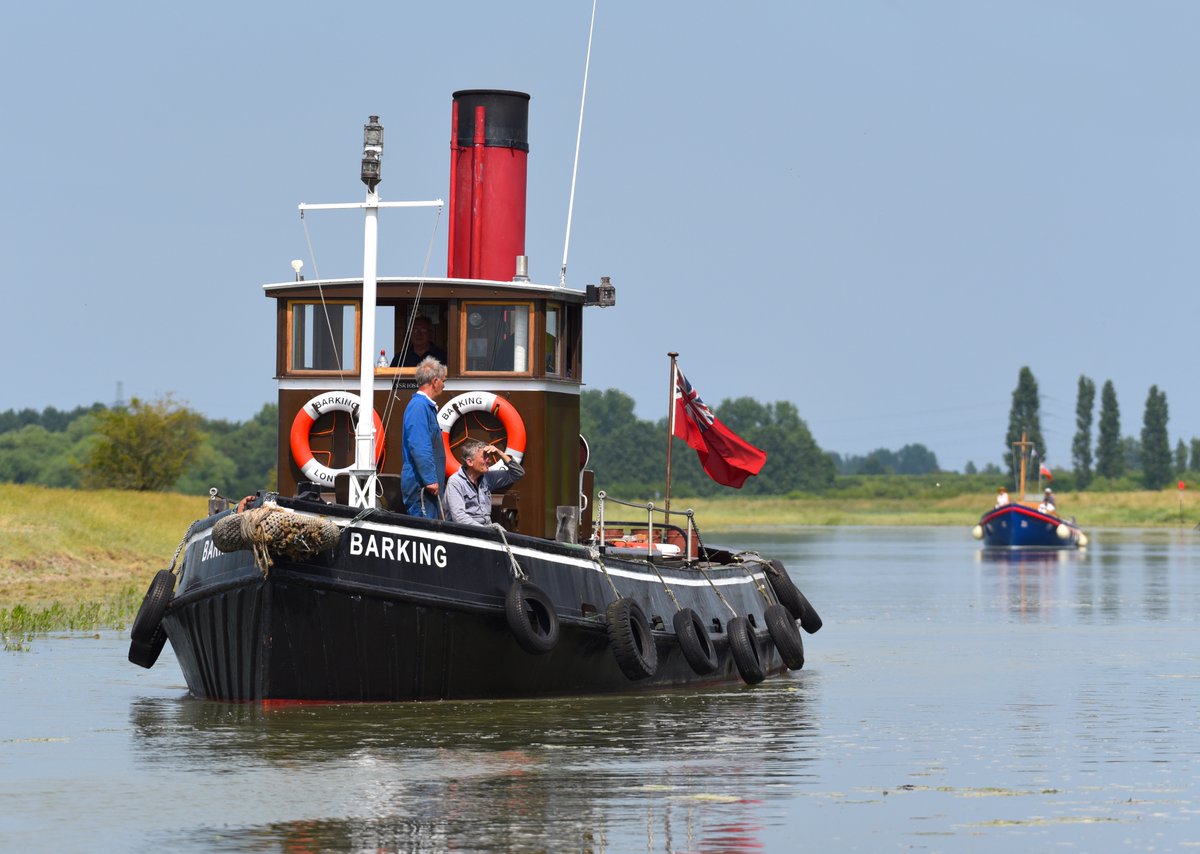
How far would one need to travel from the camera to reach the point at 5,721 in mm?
15711

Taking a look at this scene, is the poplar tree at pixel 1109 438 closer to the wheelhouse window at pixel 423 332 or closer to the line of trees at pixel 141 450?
the line of trees at pixel 141 450

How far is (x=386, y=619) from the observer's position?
15.4m

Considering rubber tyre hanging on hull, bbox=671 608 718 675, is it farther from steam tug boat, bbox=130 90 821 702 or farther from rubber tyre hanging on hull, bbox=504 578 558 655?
rubber tyre hanging on hull, bbox=504 578 558 655

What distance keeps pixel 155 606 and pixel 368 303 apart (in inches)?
128

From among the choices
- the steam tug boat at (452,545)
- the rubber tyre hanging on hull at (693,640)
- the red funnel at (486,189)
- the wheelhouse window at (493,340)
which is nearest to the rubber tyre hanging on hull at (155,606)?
the steam tug boat at (452,545)

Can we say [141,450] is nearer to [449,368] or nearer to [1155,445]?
[449,368]

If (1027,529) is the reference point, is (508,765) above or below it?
below

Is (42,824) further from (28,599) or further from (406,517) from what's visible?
(28,599)

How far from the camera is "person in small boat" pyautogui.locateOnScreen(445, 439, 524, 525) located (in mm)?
16156

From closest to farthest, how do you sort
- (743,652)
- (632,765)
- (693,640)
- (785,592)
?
(632,765)
(693,640)
(743,652)
(785,592)

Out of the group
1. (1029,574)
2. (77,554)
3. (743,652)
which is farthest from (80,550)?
(1029,574)

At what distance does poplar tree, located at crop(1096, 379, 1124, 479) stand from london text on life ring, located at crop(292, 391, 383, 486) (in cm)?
14709

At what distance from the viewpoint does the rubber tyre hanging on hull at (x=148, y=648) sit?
17203mm

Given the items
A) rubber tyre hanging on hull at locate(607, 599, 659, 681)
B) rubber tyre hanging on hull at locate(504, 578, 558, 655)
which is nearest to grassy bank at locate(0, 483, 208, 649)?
rubber tyre hanging on hull at locate(607, 599, 659, 681)
